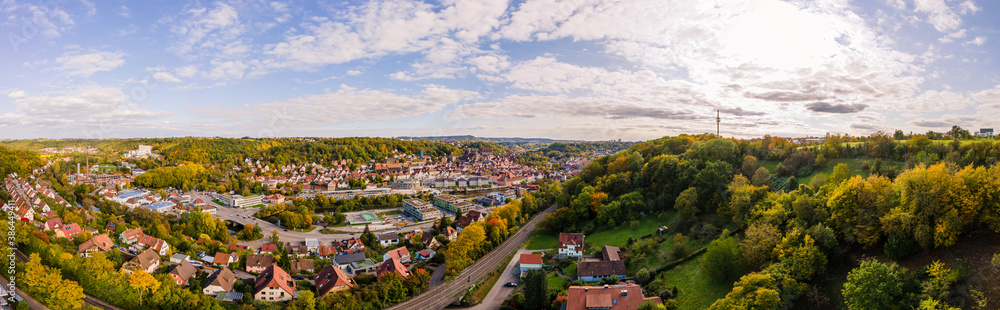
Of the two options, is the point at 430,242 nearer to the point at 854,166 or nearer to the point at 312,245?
the point at 312,245

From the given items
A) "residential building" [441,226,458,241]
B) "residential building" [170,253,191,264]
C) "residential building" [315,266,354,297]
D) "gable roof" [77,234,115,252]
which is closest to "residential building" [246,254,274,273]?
"residential building" [170,253,191,264]

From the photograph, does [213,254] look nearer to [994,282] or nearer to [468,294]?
[468,294]

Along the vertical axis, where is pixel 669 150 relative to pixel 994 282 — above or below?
above

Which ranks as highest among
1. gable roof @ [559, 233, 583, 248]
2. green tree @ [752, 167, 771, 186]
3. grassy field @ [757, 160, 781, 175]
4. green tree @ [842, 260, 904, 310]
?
grassy field @ [757, 160, 781, 175]

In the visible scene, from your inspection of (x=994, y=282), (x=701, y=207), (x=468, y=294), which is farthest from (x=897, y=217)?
(x=468, y=294)

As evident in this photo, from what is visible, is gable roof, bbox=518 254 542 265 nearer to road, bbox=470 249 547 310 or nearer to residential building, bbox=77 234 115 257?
road, bbox=470 249 547 310

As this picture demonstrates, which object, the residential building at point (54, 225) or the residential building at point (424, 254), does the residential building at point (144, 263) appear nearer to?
the residential building at point (54, 225)
